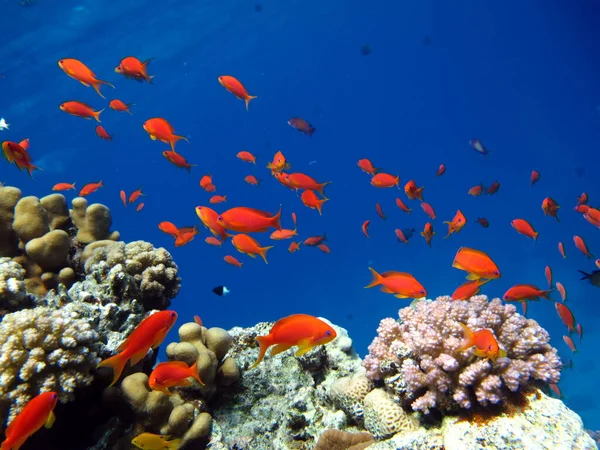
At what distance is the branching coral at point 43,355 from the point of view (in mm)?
2682

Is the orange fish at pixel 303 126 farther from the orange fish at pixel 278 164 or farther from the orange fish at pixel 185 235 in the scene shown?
the orange fish at pixel 185 235

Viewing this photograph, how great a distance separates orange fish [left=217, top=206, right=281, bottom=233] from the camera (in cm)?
457

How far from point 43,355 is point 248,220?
2432 millimetres

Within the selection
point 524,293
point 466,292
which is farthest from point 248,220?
point 524,293

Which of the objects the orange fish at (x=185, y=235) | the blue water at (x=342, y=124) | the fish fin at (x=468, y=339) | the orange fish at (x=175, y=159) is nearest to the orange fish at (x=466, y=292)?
the fish fin at (x=468, y=339)

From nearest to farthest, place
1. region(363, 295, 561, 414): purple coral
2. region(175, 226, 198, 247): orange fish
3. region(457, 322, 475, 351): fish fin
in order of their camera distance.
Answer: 1. region(457, 322, 475, 351): fish fin
2. region(363, 295, 561, 414): purple coral
3. region(175, 226, 198, 247): orange fish

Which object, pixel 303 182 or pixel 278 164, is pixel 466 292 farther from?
pixel 278 164

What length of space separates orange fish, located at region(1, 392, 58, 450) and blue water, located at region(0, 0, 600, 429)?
3052cm

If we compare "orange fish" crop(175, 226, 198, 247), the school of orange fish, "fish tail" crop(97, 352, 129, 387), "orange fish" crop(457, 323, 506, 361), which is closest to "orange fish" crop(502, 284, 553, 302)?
the school of orange fish

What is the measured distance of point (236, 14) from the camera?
43.0 m

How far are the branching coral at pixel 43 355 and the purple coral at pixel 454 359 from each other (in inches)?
99.0

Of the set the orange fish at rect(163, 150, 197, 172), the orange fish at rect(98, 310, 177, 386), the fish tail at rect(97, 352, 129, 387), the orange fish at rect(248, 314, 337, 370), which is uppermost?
the orange fish at rect(163, 150, 197, 172)

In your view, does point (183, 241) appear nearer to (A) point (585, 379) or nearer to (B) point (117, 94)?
(A) point (585, 379)

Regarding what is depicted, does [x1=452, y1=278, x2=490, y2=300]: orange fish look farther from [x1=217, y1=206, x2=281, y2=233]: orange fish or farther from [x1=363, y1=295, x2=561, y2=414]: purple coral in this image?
[x1=217, y1=206, x2=281, y2=233]: orange fish
